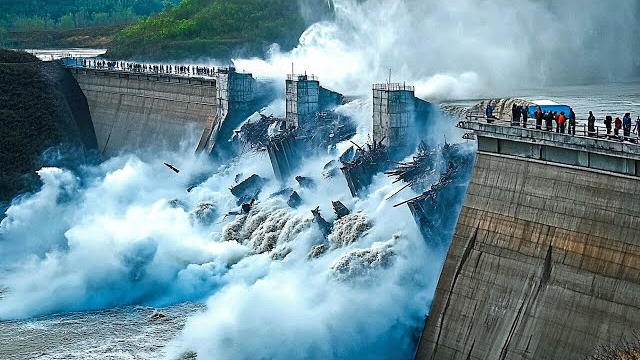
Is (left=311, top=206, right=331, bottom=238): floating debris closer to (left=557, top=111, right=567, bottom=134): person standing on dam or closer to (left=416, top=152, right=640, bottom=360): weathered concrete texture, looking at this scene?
(left=416, top=152, right=640, bottom=360): weathered concrete texture

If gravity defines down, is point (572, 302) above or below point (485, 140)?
below

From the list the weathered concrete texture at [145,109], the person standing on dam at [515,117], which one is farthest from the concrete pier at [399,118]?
the weathered concrete texture at [145,109]

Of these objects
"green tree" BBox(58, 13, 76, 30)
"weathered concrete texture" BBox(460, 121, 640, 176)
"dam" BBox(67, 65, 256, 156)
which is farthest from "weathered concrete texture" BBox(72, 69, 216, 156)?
"green tree" BBox(58, 13, 76, 30)

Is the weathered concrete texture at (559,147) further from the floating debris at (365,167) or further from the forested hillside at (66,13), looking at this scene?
the forested hillside at (66,13)

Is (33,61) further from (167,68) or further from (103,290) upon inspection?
(103,290)

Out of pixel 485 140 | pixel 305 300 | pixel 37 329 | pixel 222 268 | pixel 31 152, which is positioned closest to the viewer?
pixel 485 140

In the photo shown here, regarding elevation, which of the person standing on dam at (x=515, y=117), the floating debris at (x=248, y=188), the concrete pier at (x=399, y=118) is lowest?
the floating debris at (x=248, y=188)

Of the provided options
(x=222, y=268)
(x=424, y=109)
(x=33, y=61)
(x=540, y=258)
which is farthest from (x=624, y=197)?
(x=33, y=61)
